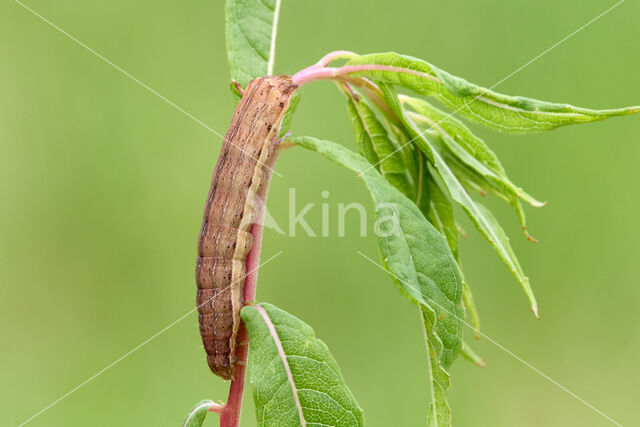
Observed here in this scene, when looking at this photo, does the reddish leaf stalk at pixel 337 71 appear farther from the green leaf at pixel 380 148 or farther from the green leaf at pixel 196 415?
the green leaf at pixel 196 415

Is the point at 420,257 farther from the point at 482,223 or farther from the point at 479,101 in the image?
the point at 479,101

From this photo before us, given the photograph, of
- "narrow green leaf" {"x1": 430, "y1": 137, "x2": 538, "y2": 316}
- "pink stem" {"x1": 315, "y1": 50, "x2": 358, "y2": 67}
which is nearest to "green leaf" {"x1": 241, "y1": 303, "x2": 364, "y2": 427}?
"narrow green leaf" {"x1": 430, "y1": 137, "x2": 538, "y2": 316}

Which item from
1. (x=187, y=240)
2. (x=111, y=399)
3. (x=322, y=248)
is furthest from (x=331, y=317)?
(x=111, y=399)

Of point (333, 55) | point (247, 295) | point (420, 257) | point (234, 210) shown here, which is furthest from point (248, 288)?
point (333, 55)

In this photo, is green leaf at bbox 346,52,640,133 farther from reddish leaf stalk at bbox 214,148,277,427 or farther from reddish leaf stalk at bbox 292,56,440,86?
reddish leaf stalk at bbox 214,148,277,427

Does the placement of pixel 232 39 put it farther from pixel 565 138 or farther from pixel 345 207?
pixel 565 138

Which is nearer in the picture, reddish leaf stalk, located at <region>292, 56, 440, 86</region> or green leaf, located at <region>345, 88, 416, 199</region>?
reddish leaf stalk, located at <region>292, 56, 440, 86</region>
